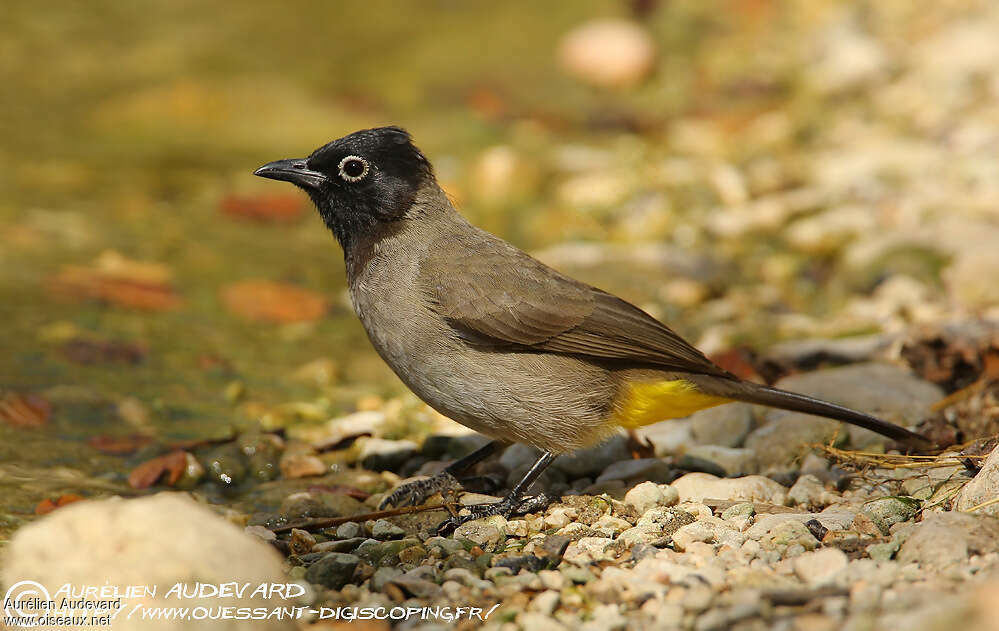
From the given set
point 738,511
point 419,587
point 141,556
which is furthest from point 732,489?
point 141,556

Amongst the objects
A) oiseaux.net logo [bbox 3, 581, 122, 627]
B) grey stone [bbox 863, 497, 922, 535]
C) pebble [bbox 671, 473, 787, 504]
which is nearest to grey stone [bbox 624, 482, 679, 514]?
pebble [bbox 671, 473, 787, 504]

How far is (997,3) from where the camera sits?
10258 millimetres

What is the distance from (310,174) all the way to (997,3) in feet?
27.5

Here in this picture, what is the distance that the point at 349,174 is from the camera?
469 centimetres

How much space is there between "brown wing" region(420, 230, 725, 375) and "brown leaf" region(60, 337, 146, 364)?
2129mm

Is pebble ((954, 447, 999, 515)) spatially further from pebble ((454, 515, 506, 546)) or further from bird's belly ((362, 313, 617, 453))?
pebble ((454, 515, 506, 546))

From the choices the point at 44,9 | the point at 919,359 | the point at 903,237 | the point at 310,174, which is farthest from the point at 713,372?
the point at 44,9

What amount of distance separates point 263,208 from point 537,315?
4.16m

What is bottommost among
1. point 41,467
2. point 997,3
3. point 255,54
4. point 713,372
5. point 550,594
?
point 41,467

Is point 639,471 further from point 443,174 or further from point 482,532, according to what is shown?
point 443,174

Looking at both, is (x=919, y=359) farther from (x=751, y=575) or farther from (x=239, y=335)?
(x=239, y=335)

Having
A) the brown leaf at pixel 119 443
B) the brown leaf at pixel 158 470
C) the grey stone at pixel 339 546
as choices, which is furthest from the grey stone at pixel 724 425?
the brown leaf at pixel 119 443

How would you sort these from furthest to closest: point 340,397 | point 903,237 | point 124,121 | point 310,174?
1. point 124,121
2. point 903,237
3. point 340,397
4. point 310,174

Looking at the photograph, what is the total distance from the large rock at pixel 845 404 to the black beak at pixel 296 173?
234 centimetres
